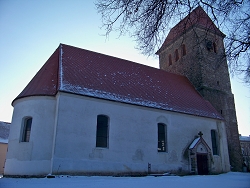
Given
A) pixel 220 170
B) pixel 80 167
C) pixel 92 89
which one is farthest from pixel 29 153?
pixel 220 170

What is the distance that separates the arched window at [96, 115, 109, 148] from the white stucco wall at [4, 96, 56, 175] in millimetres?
2506

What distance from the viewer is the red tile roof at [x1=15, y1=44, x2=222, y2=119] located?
43.7ft

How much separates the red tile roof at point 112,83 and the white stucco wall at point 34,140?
0.63 metres

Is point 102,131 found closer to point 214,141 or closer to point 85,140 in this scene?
point 85,140

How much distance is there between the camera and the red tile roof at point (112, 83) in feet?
43.7

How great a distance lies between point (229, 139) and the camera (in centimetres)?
2019

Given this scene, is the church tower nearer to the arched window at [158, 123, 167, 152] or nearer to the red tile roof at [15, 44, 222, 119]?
the red tile roof at [15, 44, 222, 119]

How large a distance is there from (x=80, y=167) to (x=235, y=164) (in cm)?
1425

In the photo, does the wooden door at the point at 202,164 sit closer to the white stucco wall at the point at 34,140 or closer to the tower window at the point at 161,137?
the tower window at the point at 161,137

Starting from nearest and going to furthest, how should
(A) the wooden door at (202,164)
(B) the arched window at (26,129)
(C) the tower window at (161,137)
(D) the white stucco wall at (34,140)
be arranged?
(D) the white stucco wall at (34,140) → (B) the arched window at (26,129) → (C) the tower window at (161,137) → (A) the wooden door at (202,164)

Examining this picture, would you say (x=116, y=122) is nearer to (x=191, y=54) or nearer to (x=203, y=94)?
(x=203, y=94)

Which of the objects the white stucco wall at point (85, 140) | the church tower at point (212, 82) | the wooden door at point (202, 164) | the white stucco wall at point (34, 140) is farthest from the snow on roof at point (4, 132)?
the wooden door at point (202, 164)

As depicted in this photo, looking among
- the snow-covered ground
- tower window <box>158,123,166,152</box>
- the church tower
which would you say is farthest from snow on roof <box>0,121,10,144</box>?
the church tower

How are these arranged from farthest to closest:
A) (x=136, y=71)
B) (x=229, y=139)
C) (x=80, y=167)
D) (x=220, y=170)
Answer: (x=229, y=139) < (x=136, y=71) < (x=220, y=170) < (x=80, y=167)
